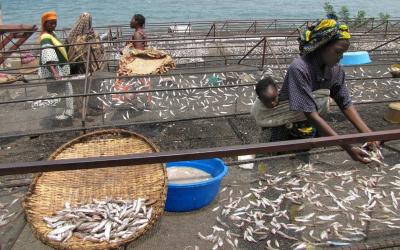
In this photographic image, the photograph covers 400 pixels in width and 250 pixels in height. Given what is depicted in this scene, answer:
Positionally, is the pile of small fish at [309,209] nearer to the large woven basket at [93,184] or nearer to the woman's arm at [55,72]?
the large woven basket at [93,184]

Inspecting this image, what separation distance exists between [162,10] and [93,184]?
51.1 m

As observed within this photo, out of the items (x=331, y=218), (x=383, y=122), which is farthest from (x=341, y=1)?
(x=331, y=218)

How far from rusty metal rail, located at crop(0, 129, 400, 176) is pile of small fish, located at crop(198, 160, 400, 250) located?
62.8 inches

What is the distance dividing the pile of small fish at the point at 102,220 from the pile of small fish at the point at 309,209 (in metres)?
0.75

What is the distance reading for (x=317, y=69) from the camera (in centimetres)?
371

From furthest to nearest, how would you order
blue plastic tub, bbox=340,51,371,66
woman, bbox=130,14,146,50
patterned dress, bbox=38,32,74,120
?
blue plastic tub, bbox=340,51,371,66 < woman, bbox=130,14,146,50 < patterned dress, bbox=38,32,74,120

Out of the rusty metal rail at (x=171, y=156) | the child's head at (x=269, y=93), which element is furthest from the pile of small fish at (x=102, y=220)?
the child's head at (x=269, y=93)

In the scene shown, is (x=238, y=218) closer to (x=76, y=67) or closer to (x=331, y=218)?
(x=331, y=218)

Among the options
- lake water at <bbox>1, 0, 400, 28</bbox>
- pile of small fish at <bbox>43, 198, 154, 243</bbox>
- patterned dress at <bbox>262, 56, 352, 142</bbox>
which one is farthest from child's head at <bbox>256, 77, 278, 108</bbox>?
lake water at <bbox>1, 0, 400, 28</bbox>

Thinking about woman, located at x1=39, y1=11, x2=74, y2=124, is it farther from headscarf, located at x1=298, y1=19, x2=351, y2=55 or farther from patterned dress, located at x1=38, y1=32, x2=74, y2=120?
headscarf, located at x1=298, y1=19, x2=351, y2=55

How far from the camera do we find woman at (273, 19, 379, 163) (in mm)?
3357

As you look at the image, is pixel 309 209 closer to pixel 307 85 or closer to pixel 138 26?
pixel 307 85

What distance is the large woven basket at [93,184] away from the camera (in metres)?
3.41

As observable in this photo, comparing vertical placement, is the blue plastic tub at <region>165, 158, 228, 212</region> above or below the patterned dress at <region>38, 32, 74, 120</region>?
below
